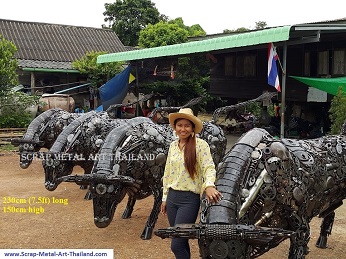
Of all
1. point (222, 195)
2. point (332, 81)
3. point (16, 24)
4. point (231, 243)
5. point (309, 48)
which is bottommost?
point (231, 243)

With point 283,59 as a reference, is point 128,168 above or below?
below

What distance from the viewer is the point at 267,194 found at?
364cm

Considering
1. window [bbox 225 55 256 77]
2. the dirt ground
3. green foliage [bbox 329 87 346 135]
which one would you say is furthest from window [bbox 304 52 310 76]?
the dirt ground

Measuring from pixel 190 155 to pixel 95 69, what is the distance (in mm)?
15890

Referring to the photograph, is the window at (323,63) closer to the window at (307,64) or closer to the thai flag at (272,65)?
the window at (307,64)

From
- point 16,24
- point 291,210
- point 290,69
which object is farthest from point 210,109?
point 291,210

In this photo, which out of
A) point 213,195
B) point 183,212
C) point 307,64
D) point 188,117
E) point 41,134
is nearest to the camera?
point 213,195

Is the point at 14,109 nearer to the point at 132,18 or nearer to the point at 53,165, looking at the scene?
the point at 53,165

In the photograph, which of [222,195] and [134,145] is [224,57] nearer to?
[134,145]

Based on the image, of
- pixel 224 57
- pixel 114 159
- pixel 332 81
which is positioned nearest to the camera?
pixel 114 159

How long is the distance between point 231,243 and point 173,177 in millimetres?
947

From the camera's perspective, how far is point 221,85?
680 inches

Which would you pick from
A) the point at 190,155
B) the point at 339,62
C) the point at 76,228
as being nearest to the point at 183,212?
the point at 190,155

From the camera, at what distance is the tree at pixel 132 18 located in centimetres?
3133
